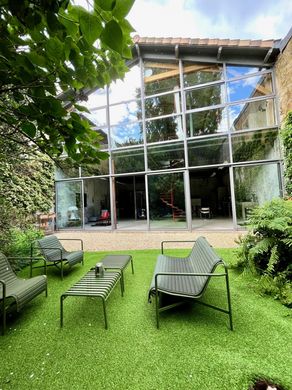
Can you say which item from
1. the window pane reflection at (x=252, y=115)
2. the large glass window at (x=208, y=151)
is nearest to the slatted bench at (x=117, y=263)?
the large glass window at (x=208, y=151)

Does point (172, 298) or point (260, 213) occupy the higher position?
point (260, 213)

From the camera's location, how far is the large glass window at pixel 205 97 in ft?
28.1

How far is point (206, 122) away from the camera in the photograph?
8648 mm

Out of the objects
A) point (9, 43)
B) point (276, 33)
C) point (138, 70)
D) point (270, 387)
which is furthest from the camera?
point (138, 70)

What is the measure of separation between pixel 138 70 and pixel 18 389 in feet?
35.9

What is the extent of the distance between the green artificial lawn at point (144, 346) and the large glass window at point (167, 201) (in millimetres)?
5738

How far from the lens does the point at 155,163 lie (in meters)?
9.16

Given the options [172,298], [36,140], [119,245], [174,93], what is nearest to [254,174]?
[174,93]

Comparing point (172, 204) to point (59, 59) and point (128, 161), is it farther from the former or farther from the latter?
point (59, 59)

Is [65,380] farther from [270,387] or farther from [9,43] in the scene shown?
[9,43]

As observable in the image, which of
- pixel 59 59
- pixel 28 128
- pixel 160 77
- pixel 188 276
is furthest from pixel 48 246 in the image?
pixel 160 77

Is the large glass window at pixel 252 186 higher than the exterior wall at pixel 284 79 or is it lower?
lower

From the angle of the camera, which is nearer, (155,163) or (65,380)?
(65,380)

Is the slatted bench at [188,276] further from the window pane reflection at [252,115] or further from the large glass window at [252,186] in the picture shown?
the window pane reflection at [252,115]
